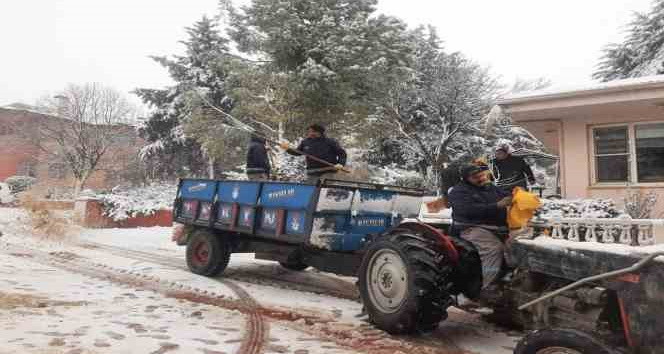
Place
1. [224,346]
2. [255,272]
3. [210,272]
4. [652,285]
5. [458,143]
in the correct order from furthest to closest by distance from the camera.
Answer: [458,143], [255,272], [210,272], [224,346], [652,285]

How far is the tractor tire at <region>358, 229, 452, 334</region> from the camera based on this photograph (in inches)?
156

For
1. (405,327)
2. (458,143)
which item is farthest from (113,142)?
(405,327)

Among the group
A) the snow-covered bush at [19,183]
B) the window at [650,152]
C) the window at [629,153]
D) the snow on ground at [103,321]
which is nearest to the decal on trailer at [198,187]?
the snow on ground at [103,321]

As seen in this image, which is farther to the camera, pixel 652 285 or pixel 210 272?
pixel 210 272

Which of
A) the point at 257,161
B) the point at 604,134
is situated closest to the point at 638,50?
the point at 604,134

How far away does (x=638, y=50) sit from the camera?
2380 centimetres

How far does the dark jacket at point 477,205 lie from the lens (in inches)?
166

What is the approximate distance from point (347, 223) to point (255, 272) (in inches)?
104

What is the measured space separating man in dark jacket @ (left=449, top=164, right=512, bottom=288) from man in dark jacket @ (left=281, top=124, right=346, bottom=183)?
101 inches

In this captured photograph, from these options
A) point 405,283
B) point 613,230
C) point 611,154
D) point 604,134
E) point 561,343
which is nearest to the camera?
point 561,343

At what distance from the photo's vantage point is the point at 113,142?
24.2 metres

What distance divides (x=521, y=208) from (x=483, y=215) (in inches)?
14.1

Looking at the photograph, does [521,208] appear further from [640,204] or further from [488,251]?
[640,204]

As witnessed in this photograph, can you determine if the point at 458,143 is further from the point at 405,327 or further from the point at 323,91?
the point at 405,327
